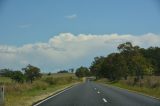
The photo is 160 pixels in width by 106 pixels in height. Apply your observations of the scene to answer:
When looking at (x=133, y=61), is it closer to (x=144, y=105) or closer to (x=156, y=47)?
(x=144, y=105)

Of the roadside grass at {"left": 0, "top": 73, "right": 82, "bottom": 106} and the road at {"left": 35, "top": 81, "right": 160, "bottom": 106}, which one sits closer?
the road at {"left": 35, "top": 81, "right": 160, "bottom": 106}

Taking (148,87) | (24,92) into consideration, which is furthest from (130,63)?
(24,92)

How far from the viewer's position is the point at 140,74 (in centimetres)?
8094

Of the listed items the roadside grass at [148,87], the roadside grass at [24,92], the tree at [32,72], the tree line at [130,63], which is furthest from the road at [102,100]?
the tree at [32,72]

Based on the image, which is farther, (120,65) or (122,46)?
(120,65)

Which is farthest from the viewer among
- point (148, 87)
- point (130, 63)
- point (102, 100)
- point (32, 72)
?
point (32, 72)

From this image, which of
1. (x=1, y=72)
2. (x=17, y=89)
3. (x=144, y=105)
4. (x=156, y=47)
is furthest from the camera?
(x=156, y=47)

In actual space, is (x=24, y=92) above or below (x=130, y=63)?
below

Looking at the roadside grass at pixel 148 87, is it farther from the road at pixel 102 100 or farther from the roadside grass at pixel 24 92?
the roadside grass at pixel 24 92

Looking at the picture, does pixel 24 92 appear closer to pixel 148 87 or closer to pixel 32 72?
pixel 148 87

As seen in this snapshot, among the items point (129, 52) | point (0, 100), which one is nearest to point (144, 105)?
point (0, 100)

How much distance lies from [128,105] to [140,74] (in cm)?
6155

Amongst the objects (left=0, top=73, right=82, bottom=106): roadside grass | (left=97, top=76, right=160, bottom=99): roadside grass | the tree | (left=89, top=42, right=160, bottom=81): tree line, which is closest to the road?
(left=0, top=73, right=82, bottom=106): roadside grass

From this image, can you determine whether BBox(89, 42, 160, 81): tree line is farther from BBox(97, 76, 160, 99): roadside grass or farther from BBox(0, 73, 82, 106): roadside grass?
BBox(0, 73, 82, 106): roadside grass
